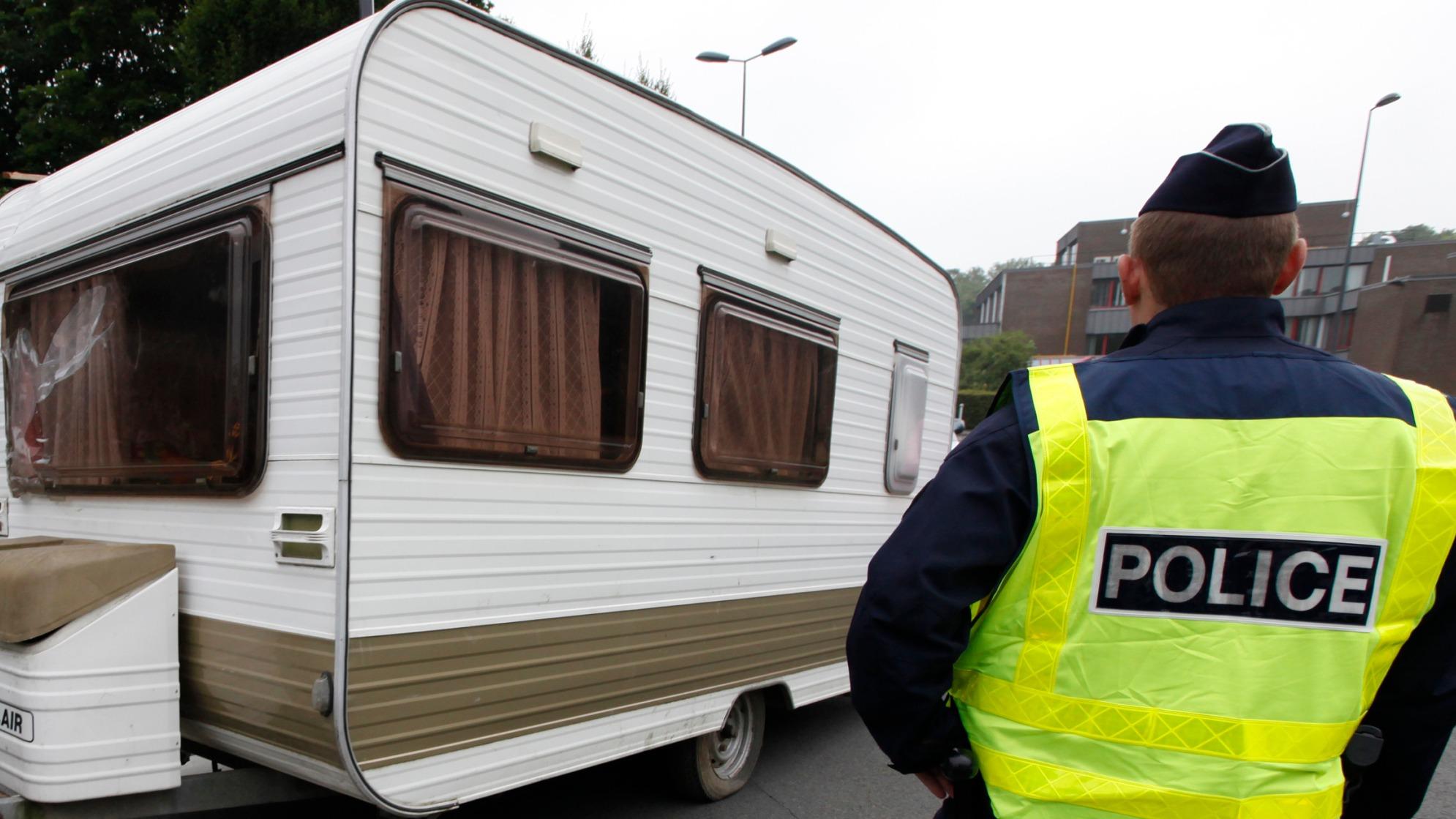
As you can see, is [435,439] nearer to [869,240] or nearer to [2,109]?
[869,240]

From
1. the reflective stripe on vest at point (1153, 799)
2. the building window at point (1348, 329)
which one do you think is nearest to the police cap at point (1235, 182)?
the reflective stripe on vest at point (1153, 799)

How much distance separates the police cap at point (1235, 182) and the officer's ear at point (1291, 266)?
0.27ft

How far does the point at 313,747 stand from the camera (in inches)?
94.8

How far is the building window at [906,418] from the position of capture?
512cm

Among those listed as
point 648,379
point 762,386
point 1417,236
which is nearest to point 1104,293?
point 1417,236

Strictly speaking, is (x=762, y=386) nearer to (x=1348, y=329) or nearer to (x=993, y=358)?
(x=993, y=358)

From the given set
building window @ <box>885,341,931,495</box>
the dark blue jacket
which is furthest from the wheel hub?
the dark blue jacket

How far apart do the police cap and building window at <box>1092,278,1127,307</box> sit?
56.9m

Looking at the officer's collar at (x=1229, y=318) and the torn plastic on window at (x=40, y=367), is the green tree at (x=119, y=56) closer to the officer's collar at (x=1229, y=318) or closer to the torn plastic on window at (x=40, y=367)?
the torn plastic on window at (x=40, y=367)

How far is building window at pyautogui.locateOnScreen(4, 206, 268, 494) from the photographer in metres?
2.63

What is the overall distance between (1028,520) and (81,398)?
11.3ft

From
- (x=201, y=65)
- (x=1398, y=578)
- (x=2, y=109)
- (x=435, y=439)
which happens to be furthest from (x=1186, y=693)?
(x=2, y=109)

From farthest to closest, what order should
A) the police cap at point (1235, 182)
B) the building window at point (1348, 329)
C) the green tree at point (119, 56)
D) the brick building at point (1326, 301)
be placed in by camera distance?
the building window at point (1348, 329) < the brick building at point (1326, 301) < the green tree at point (119, 56) < the police cap at point (1235, 182)

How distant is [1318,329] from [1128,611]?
182 feet
